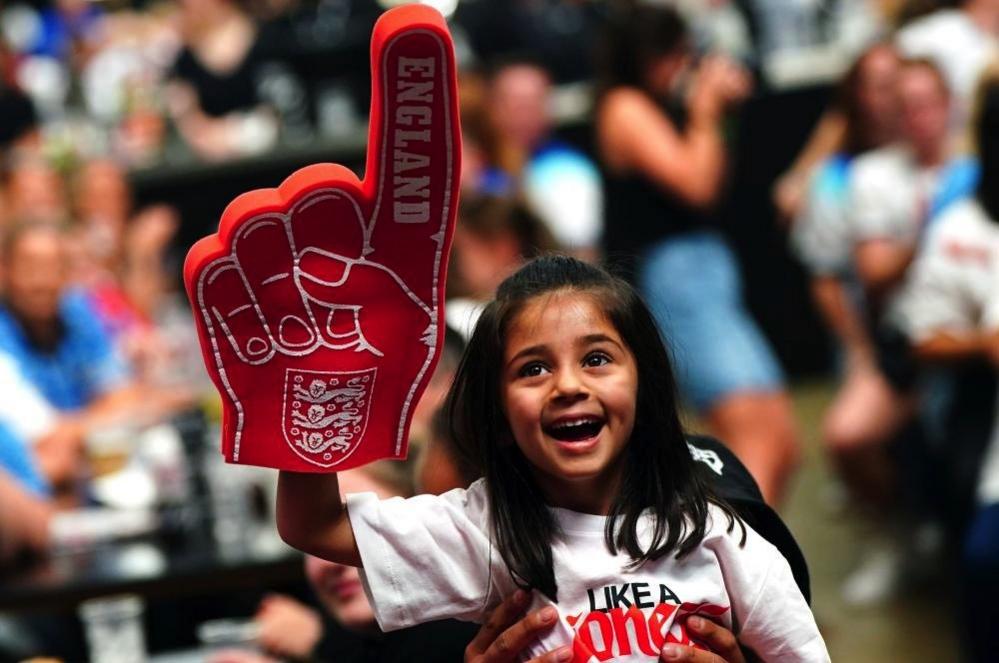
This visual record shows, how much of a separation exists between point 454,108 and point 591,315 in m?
0.24

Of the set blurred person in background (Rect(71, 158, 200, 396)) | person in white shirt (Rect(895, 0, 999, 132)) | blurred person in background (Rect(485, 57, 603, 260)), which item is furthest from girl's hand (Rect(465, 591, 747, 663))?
blurred person in background (Rect(485, 57, 603, 260))

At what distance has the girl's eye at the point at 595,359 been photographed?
141 centimetres

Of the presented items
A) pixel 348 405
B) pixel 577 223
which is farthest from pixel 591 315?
pixel 577 223

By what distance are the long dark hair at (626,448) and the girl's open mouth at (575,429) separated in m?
0.07

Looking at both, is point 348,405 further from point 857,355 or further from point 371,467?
point 857,355

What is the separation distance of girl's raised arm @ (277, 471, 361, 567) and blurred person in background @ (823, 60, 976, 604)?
2595 millimetres

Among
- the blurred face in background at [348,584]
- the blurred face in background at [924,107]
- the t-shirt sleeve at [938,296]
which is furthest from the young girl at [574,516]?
the blurred face in background at [924,107]

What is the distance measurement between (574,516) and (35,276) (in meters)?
2.68

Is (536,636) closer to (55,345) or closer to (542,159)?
(55,345)

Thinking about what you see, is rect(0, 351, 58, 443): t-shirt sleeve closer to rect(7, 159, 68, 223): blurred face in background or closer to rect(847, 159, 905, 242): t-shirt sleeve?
rect(7, 159, 68, 223): blurred face in background

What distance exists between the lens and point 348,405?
54.7 inches

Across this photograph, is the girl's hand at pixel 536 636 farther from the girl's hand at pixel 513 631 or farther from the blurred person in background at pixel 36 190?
the blurred person in background at pixel 36 190

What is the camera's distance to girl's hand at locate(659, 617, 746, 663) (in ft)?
4.53

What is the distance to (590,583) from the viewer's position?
1.40 meters
